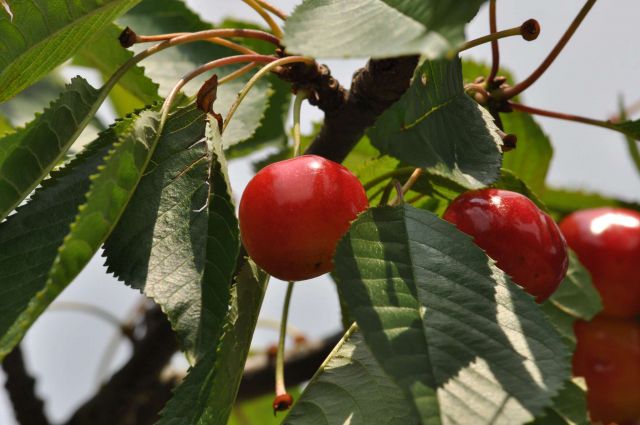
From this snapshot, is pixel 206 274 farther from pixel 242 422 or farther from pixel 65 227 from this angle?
pixel 242 422

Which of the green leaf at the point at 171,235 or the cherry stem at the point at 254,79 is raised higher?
the cherry stem at the point at 254,79

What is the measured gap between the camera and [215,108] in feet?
3.65

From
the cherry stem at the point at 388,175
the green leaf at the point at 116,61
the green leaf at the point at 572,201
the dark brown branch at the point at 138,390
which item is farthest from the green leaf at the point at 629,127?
the dark brown branch at the point at 138,390

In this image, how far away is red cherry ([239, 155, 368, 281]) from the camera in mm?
795

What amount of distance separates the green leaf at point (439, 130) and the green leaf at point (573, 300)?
16.9 inches

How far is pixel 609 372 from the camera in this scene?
136 cm

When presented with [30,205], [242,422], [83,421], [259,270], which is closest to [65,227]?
[30,205]

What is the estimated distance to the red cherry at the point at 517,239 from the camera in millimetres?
876

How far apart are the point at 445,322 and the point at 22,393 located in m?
1.06

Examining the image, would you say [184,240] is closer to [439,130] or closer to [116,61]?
[439,130]

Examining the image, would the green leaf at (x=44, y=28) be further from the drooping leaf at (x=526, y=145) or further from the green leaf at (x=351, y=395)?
the drooping leaf at (x=526, y=145)

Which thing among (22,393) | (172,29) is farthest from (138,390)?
(172,29)

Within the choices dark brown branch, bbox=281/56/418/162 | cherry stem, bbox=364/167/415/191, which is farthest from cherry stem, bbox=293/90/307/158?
cherry stem, bbox=364/167/415/191

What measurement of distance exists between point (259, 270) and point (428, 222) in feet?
0.64
